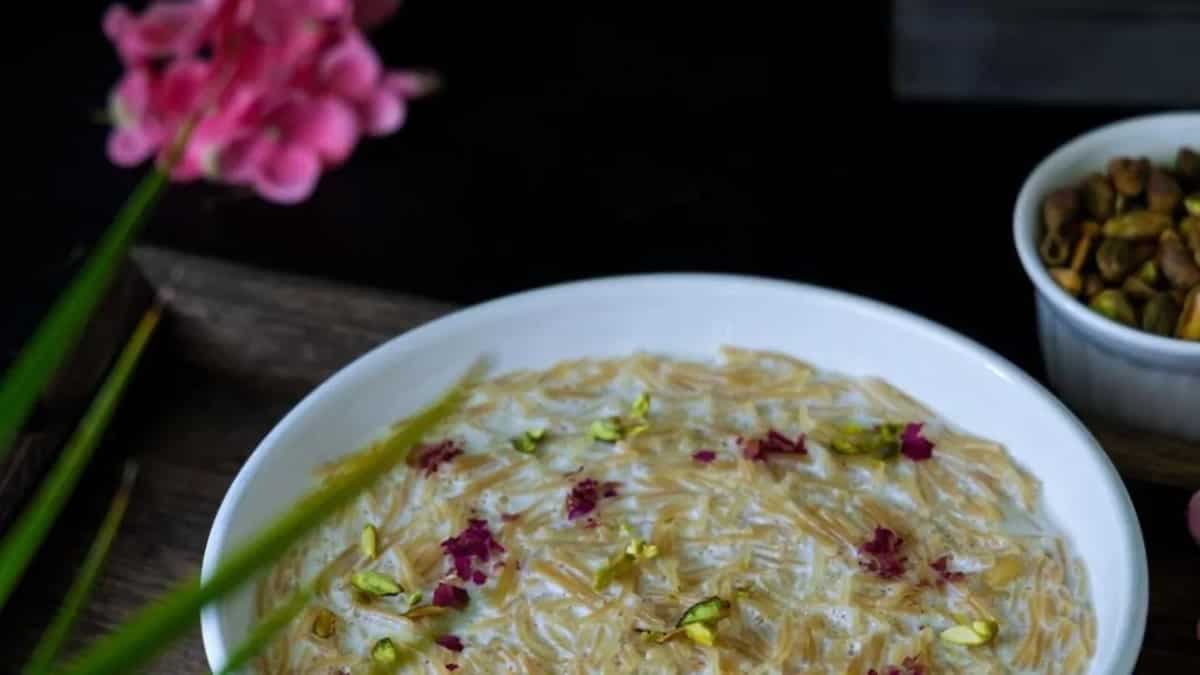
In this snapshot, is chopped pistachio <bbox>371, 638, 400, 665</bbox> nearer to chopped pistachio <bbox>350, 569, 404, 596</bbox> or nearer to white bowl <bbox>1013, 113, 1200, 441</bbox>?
chopped pistachio <bbox>350, 569, 404, 596</bbox>

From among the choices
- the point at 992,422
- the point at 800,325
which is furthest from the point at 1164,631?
the point at 800,325

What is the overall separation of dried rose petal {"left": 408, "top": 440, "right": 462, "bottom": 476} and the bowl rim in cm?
43

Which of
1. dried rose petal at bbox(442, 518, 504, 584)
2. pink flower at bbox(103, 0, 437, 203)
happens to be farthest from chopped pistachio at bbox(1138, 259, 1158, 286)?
pink flower at bbox(103, 0, 437, 203)

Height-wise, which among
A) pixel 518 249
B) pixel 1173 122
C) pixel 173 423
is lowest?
pixel 518 249

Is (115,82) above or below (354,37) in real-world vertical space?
below

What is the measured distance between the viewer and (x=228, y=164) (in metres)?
1.51

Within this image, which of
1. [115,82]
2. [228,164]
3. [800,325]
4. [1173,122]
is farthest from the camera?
[115,82]

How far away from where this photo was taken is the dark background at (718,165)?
4.93ft

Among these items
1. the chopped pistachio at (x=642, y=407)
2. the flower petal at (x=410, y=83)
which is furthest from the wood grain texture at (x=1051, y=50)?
the chopped pistachio at (x=642, y=407)

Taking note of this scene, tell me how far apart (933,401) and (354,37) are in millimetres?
790

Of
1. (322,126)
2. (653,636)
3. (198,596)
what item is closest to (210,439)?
(653,636)

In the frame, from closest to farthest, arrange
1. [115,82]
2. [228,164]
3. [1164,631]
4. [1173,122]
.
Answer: [1164,631] → [1173,122] → [228,164] → [115,82]

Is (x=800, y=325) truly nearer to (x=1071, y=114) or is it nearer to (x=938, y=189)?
(x=938, y=189)

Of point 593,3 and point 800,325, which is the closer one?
point 800,325
